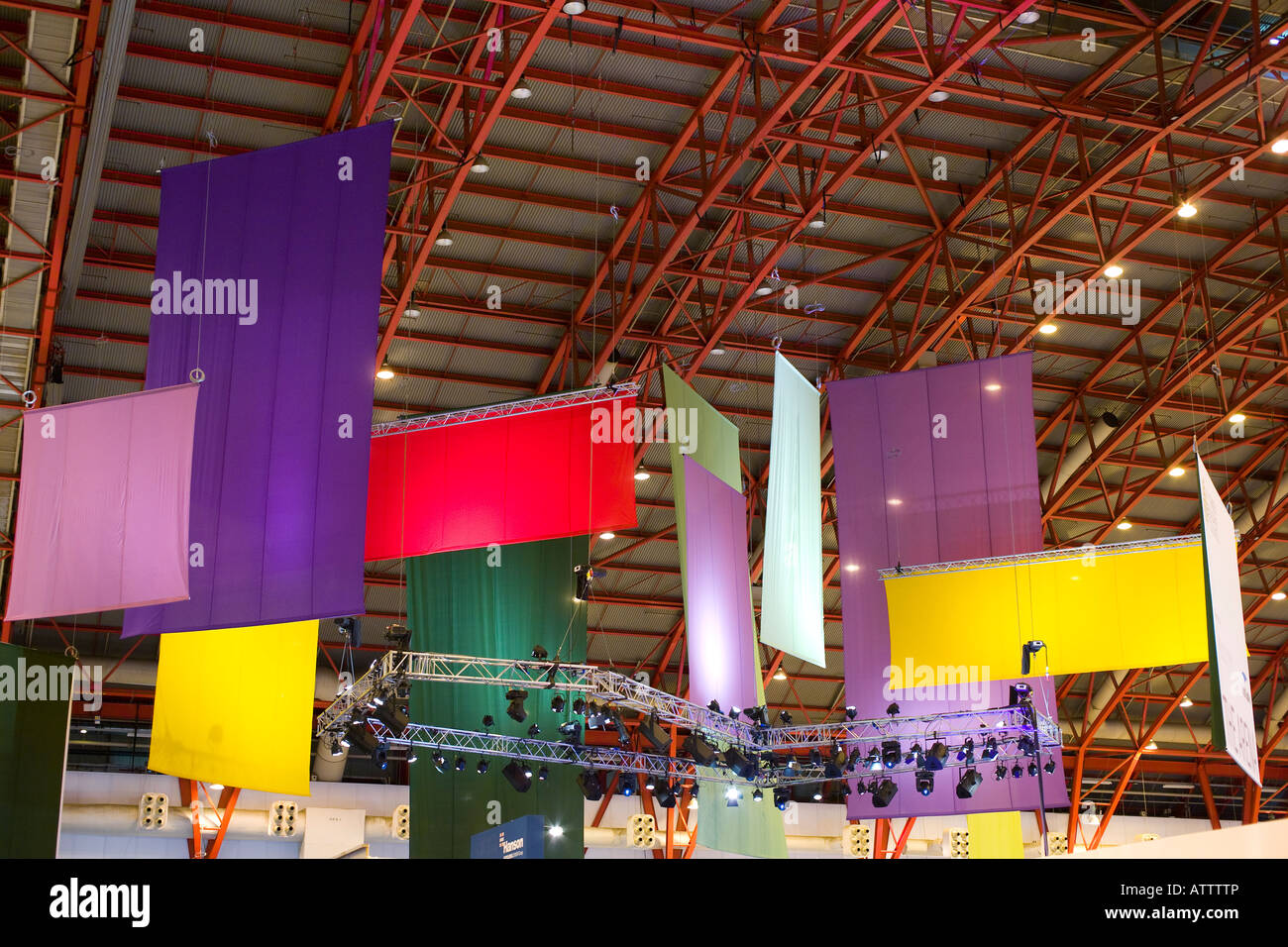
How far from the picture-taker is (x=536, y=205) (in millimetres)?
22406

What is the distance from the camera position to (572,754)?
730 inches

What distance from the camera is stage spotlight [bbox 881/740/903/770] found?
1898 centimetres

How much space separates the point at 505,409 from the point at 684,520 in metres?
2.78

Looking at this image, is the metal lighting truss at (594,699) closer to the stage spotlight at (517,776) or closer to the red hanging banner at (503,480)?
the stage spotlight at (517,776)

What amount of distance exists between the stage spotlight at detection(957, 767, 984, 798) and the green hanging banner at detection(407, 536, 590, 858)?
5.21 m

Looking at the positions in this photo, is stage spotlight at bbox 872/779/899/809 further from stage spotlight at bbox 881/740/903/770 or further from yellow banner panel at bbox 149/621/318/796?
yellow banner panel at bbox 149/621/318/796

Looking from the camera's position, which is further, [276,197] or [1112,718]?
[1112,718]

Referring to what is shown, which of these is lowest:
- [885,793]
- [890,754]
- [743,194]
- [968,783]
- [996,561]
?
[885,793]

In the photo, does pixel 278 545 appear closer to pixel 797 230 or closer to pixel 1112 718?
pixel 797 230

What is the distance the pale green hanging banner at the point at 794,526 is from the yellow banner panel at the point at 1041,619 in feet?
4.85

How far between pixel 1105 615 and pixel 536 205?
11.0 meters

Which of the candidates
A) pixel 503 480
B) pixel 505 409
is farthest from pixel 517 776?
pixel 505 409

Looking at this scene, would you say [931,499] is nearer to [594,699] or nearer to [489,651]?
[594,699]

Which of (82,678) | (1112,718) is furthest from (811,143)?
(1112,718)
